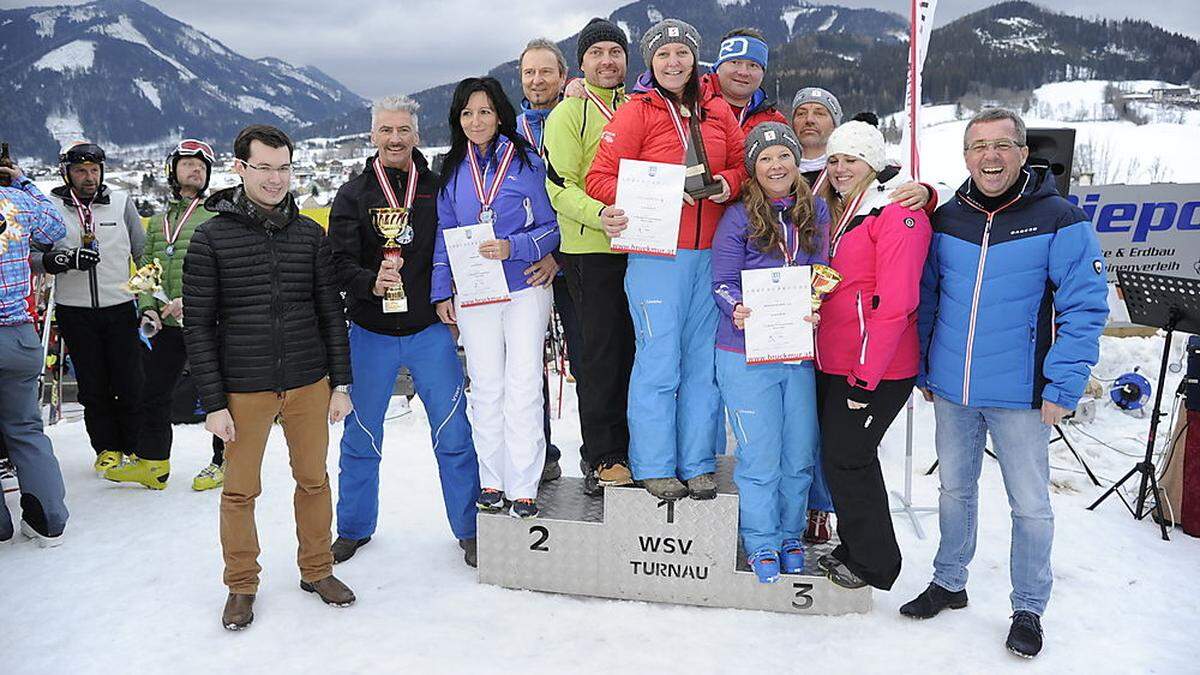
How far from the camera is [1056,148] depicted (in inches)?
216

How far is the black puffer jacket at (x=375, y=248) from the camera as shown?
3.59 metres

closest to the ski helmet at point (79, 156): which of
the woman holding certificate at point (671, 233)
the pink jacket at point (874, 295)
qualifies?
the woman holding certificate at point (671, 233)

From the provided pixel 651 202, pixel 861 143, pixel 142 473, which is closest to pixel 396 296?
pixel 651 202

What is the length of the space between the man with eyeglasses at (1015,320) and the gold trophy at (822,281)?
42 centimetres

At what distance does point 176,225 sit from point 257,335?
2.36m

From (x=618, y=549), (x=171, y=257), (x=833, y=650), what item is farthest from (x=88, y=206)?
(x=833, y=650)

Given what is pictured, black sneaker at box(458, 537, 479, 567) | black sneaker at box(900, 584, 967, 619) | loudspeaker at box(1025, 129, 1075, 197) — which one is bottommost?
black sneaker at box(458, 537, 479, 567)

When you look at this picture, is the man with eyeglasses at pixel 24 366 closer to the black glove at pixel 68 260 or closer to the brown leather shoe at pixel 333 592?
the black glove at pixel 68 260

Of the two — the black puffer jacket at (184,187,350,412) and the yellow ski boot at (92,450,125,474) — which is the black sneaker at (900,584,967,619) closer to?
the black puffer jacket at (184,187,350,412)

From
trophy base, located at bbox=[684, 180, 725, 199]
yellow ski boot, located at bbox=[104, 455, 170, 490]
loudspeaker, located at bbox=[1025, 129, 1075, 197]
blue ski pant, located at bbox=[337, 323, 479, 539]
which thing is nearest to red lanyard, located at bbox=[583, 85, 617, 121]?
trophy base, located at bbox=[684, 180, 725, 199]

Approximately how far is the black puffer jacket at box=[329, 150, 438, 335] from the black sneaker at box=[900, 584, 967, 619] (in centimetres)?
269

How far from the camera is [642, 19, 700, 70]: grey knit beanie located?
314cm

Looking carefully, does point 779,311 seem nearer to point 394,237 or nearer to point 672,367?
point 672,367

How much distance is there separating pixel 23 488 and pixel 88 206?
75.6 inches
